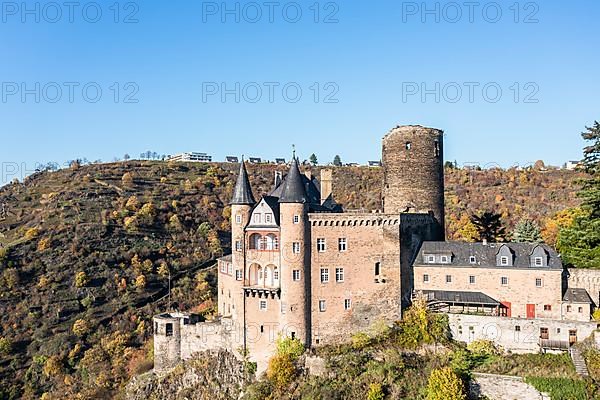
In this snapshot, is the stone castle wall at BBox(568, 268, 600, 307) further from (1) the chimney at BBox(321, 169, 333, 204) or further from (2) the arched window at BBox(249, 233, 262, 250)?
(2) the arched window at BBox(249, 233, 262, 250)

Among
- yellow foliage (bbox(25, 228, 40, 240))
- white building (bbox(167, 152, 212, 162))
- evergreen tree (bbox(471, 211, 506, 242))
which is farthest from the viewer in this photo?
white building (bbox(167, 152, 212, 162))

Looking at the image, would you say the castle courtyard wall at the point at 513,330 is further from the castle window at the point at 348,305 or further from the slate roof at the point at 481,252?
the castle window at the point at 348,305

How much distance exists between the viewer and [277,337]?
37.4m

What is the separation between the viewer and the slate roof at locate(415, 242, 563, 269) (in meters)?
37.1

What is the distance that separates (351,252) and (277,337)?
7480 mm

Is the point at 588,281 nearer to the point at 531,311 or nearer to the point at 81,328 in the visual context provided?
the point at 531,311

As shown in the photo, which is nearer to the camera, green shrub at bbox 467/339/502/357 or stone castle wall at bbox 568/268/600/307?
green shrub at bbox 467/339/502/357

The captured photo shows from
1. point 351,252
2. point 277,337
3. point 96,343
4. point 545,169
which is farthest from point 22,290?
point 545,169

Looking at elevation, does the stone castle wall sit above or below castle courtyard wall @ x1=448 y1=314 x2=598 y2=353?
above

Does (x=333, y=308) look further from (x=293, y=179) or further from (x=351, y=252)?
(x=293, y=179)

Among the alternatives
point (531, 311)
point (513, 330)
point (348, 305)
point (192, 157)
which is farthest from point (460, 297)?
point (192, 157)

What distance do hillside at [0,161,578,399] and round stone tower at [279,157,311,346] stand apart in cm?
1834

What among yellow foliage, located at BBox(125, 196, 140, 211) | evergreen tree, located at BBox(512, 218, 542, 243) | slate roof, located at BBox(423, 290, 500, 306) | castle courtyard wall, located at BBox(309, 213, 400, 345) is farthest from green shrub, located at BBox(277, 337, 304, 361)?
yellow foliage, located at BBox(125, 196, 140, 211)

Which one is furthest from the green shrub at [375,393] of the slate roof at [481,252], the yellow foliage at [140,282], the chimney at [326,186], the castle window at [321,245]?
the yellow foliage at [140,282]
